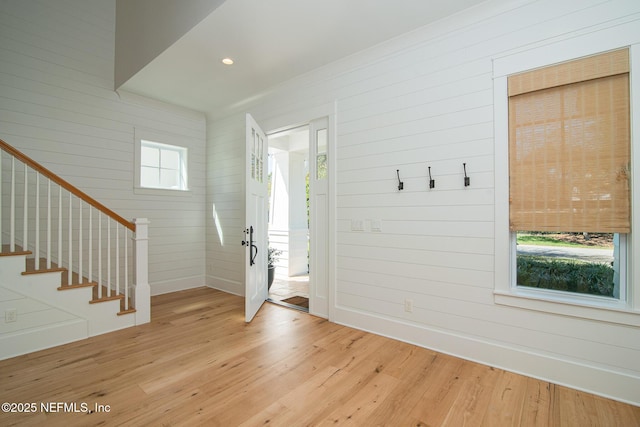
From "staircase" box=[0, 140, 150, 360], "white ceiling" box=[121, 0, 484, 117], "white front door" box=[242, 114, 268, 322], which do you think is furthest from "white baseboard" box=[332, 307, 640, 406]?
"white ceiling" box=[121, 0, 484, 117]

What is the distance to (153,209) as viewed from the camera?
4543mm

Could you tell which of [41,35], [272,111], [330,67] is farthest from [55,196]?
[330,67]

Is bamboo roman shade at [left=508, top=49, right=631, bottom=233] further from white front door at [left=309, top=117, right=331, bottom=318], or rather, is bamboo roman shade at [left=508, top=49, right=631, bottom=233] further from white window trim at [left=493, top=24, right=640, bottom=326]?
white front door at [left=309, top=117, right=331, bottom=318]

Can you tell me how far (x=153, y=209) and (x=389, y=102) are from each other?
3.79m

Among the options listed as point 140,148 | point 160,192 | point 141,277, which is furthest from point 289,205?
point 141,277

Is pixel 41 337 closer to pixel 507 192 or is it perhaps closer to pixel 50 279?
pixel 50 279

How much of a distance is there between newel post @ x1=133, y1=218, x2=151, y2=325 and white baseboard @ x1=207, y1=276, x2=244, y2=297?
→ 134 cm

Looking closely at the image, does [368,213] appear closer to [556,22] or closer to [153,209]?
[556,22]

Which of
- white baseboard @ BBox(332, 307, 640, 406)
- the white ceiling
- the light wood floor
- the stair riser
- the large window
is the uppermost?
the white ceiling

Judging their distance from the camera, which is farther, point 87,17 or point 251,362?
point 87,17

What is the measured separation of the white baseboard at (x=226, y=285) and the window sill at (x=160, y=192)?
58.9 inches

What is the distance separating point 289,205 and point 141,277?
3.31 m

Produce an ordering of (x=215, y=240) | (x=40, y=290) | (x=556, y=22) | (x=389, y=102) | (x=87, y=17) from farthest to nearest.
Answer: (x=215, y=240), (x=87, y=17), (x=389, y=102), (x=40, y=290), (x=556, y=22)

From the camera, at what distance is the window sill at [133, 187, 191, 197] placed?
440 centimetres
